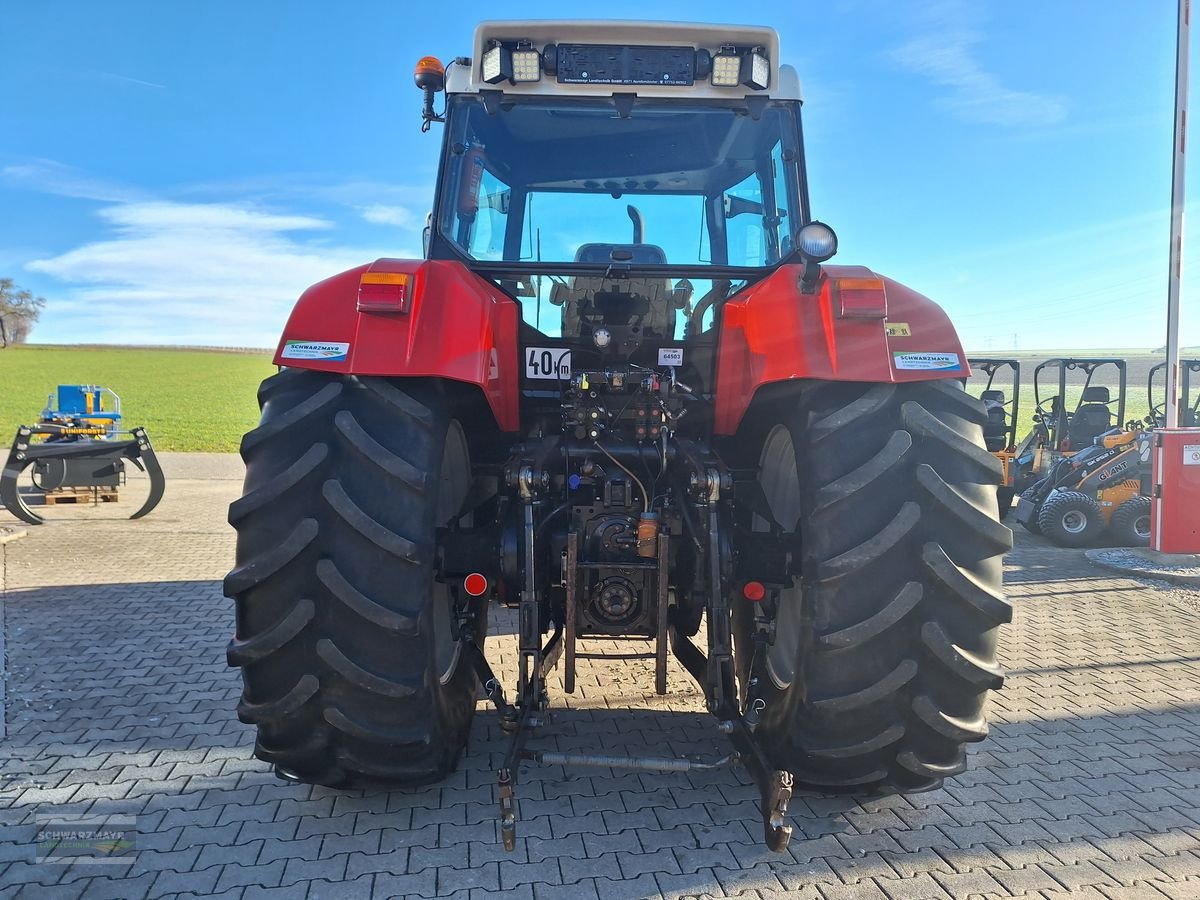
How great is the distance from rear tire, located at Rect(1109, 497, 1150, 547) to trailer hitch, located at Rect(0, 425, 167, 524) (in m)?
10.6

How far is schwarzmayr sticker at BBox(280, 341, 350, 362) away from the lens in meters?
2.68

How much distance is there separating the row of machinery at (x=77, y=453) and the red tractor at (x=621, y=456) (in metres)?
7.59

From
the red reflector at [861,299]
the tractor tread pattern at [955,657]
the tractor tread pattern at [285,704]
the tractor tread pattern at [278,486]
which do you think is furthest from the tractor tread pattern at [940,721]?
the tractor tread pattern at [278,486]

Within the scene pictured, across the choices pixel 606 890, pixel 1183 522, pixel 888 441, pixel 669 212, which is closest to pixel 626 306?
pixel 669 212

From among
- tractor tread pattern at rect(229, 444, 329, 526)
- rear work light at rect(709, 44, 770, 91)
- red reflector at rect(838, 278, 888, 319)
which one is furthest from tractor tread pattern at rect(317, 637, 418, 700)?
rear work light at rect(709, 44, 770, 91)

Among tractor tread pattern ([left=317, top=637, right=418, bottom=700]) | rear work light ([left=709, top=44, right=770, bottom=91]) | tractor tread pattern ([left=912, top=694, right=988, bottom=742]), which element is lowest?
tractor tread pattern ([left=912, top=694, right=988, bottom=742])

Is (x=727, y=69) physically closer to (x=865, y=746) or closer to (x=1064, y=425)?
(x=865, y=746)

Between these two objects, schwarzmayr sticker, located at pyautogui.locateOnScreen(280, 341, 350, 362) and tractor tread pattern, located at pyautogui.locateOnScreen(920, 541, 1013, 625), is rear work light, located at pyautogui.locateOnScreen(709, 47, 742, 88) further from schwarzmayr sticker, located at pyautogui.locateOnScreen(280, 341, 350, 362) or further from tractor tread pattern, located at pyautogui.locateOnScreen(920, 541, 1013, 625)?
tractor tread pattern, located at pyautogui.locateOnScreen(920, 541, 1013, 625)

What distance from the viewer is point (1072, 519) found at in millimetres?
9188

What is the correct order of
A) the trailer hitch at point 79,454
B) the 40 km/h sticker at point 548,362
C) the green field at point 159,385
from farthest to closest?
the green field at point 159,385
the trailer hitch at point 79,454
the 40 km/h sticker at point 548,362

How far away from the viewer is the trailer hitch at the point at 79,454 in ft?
29.7

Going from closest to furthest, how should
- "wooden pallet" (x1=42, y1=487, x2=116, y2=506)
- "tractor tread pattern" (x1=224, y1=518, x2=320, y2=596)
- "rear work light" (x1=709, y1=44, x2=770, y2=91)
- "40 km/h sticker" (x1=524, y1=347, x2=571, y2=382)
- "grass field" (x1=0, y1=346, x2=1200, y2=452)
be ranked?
1. "tractor tread pattern" (x1=224, y1=518, x2=320, y2=596)
2. "rear work light" (x1=709, y1=44, x2=770, y2=91)
3. "40 km/h sticker" (x1=524, y1=347, x2=571, y2=382)
4. "wooden pallet" (x1=42, y1=487, x2=116, y2=506)
5. "grass field" (x1=0, y1=346, x2=1200, y2=452)

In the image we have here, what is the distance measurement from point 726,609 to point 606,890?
952 mm

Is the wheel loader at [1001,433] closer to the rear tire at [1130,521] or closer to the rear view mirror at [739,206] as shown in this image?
the rear tire at [1130,521]
